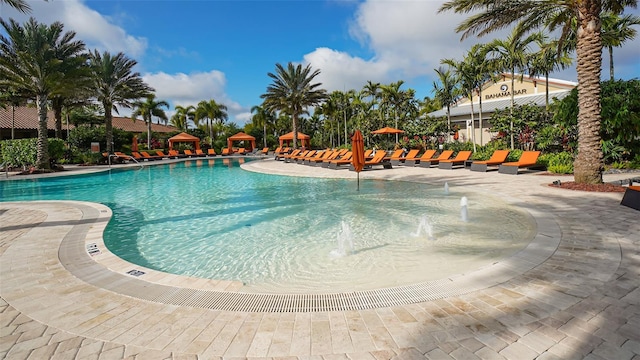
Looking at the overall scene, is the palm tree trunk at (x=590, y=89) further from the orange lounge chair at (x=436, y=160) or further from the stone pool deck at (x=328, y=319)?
the orange lounge chair at (x=436, y=160)

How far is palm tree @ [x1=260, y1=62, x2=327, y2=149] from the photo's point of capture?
33.1m

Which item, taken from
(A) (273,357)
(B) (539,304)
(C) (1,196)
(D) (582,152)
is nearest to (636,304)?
(B) (539,304)

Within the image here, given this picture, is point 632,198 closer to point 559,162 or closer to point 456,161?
point 559,162

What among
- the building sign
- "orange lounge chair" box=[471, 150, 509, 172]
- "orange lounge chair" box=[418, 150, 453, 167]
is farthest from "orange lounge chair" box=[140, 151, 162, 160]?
the building sign

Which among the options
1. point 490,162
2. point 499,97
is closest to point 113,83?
point 490,162

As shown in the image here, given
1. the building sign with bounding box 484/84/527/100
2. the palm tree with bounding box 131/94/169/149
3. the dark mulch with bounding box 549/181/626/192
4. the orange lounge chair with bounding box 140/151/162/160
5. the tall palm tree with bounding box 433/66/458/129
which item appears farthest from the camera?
the palm tree with bounding box 131/94/169/149

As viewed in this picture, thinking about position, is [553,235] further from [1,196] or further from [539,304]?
[1,196]

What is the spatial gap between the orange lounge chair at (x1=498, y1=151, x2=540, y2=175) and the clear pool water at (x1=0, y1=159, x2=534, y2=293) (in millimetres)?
4909

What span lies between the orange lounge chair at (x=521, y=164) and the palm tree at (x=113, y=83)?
95.2 feet

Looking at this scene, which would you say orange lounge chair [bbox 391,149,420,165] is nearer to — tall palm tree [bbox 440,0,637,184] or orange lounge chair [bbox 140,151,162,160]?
tall palm tree [bbox 440,0,637,184]

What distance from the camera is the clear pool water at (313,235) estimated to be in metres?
4.75

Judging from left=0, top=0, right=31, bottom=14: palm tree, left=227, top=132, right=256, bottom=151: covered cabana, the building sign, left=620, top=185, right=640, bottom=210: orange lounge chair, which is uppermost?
the building sign

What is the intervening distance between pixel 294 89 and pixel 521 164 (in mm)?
24134

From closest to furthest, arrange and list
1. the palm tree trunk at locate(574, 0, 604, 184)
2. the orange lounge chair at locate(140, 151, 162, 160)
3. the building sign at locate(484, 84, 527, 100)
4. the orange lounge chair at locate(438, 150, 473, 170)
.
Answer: the palm tree trunk at locate(574, 0, 604, 184), the orange lounge chair at locate(438, 150, 473, 170), the orange lounge chair at locate(140, 151, 162, 160), the building sign at locate(484, 84, 527, 100)
